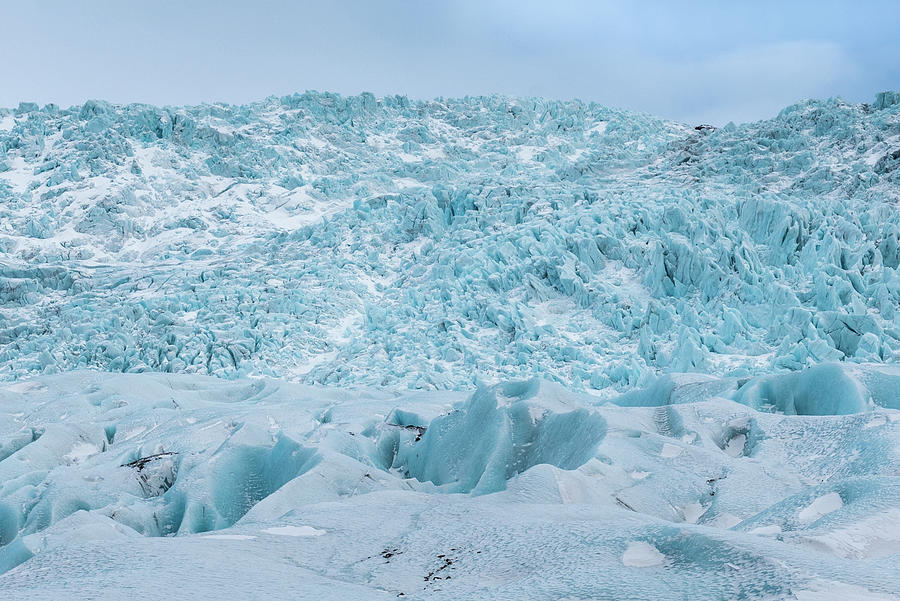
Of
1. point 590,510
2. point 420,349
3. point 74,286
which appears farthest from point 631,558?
point 74,286

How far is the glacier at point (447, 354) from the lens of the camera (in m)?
2.38

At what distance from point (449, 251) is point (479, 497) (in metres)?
13.4

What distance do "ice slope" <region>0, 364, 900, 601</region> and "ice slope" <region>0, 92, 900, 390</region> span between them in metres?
5.10

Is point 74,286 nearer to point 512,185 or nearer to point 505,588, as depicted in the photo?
point 512,185

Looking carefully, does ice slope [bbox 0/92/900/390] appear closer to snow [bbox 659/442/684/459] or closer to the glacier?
the glacier

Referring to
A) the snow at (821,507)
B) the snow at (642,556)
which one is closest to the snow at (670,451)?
the snow at (821,507)

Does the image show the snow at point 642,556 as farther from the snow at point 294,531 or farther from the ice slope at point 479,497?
the snow at point 294,531

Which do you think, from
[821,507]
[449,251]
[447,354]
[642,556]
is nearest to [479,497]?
[642,556]

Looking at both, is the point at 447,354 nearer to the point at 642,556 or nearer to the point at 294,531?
→ the point at 294,531

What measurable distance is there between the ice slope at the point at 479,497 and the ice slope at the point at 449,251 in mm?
5103

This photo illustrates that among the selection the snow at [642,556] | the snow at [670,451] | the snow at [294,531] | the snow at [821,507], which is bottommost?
the snow at [294,531]

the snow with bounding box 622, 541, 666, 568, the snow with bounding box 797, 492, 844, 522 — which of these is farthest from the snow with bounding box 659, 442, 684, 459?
the snow with bounding box 622, 541, 666, 568

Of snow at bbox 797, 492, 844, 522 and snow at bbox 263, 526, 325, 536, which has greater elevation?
snow at bbox 797, 492, 844, 522

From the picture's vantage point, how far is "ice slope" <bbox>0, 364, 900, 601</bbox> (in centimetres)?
196
